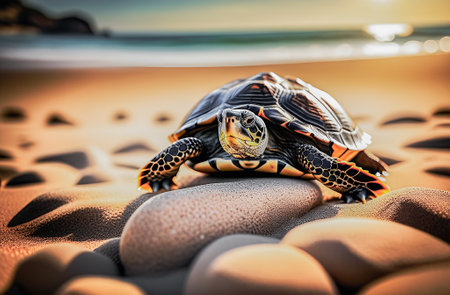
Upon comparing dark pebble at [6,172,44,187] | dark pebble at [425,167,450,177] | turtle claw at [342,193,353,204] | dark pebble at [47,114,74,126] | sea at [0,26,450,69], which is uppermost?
sea at [0,26,450,69]

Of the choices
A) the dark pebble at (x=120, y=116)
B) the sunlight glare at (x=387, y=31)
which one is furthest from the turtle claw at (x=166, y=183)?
the sunlight glare at (x=387, y=31)

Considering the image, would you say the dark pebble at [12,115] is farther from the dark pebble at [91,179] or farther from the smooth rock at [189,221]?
the smooth rock at [189,221]

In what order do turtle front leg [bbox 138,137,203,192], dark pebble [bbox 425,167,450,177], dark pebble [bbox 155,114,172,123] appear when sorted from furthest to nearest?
dark pebble [bbox 155,114,172,123], dark pebble [bbox 425,167,450,177], turtle front leg [bbox 138,137,203,192]

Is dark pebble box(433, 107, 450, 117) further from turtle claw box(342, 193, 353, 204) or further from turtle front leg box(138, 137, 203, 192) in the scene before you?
turtle front leg box(138, 137, 203, 192)

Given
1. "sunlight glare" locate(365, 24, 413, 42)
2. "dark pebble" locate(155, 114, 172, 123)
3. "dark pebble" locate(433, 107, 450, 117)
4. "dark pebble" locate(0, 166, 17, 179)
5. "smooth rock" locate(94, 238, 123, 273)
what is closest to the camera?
"smooth rock" locate(94, 238, 123, 273)

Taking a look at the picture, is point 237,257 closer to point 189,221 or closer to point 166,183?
point 189,221

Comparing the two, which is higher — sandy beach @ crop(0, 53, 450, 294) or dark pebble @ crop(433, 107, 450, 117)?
dark pebble @ crop(433, 107, 450, 117)

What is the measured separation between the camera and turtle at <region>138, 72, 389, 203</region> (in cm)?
204

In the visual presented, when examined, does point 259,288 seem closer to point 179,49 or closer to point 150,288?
point 150,288

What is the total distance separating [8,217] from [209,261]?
1590 mm

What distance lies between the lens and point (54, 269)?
109cm

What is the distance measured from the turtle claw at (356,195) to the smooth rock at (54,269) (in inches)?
56.4

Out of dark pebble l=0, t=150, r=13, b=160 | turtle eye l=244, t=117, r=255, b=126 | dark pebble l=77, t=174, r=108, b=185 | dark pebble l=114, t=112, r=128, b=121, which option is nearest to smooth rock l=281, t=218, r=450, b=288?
turtle eye l=244, t=117, r=255, b=126

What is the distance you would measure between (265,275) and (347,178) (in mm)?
1296
